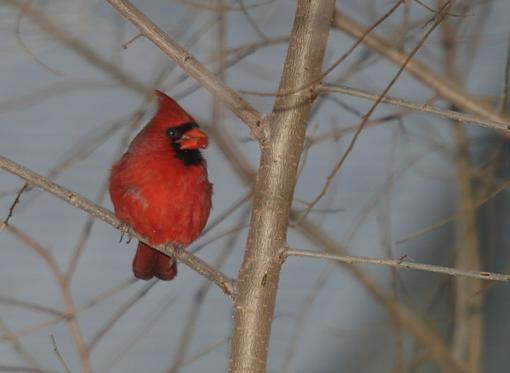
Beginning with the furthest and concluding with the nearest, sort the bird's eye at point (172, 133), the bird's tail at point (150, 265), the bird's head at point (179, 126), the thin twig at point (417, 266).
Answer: the bird's tail at point (150, 265)
the bird's eye at point (172, 133)
the bird's head at point (179, 126)
the thin twig at point (417, 266)

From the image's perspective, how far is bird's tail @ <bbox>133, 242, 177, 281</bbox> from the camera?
262 centimetres

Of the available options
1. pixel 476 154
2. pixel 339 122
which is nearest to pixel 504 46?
pixel 476 154

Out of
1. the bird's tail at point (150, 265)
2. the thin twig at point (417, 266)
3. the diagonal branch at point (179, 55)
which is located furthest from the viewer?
the bird's tail at point (150, 265)

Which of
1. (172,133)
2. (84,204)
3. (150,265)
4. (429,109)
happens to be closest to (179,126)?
(172,133)

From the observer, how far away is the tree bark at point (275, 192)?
1.82 metres

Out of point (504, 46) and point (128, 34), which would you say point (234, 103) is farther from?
point (504, 46)

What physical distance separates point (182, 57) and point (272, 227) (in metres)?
0.37

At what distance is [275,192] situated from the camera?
183cm

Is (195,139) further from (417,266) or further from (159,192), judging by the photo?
(417,266)

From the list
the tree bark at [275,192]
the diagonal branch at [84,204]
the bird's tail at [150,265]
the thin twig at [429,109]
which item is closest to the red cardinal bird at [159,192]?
the bird's tail at [150,265]

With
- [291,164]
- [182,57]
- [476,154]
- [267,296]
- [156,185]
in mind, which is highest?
[476,154]

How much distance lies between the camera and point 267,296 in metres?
1.83

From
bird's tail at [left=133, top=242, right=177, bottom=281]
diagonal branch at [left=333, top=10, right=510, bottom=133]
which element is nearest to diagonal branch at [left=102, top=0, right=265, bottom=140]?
diagonal branch at [left=333, top=10, right=510, bottom=133]

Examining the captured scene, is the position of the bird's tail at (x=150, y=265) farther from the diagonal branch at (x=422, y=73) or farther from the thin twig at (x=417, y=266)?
the thin twig at (x=417, y=266)
